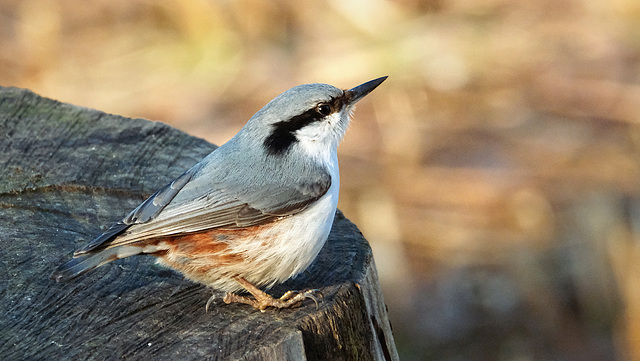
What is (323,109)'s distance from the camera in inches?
132

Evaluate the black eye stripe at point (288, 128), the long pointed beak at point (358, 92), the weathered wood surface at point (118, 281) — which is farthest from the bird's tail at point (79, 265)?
→ the long pointed beak at point (358, 92)

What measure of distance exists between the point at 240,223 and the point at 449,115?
4601 millimetres

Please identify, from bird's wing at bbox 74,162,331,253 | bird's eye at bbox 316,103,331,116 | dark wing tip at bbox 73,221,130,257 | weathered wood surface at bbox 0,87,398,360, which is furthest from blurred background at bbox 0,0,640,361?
dark wing tip at bbox 73,221,130,257

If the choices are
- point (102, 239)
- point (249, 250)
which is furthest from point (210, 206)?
point (102, 239)

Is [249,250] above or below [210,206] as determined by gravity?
below

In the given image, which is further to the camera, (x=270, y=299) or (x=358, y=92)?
(x=358, y=92)

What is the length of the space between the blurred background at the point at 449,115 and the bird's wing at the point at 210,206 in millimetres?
2825

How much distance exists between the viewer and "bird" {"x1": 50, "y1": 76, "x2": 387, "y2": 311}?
2.84 m

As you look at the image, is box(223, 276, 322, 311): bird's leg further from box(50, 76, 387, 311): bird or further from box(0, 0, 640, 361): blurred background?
box(0, 0, 640, 361): blurred background

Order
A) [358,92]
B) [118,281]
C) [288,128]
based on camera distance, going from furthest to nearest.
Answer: [358,92]
[288,128]
[118,281]

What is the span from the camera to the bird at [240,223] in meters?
2.84

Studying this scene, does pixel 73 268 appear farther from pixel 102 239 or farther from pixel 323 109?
pixel 323 109

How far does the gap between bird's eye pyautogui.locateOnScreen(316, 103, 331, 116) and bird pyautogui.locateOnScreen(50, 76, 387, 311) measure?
25 cm

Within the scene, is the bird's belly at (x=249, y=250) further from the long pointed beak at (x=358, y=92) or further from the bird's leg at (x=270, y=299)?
the long pointed beak at (x=358, y=92)
